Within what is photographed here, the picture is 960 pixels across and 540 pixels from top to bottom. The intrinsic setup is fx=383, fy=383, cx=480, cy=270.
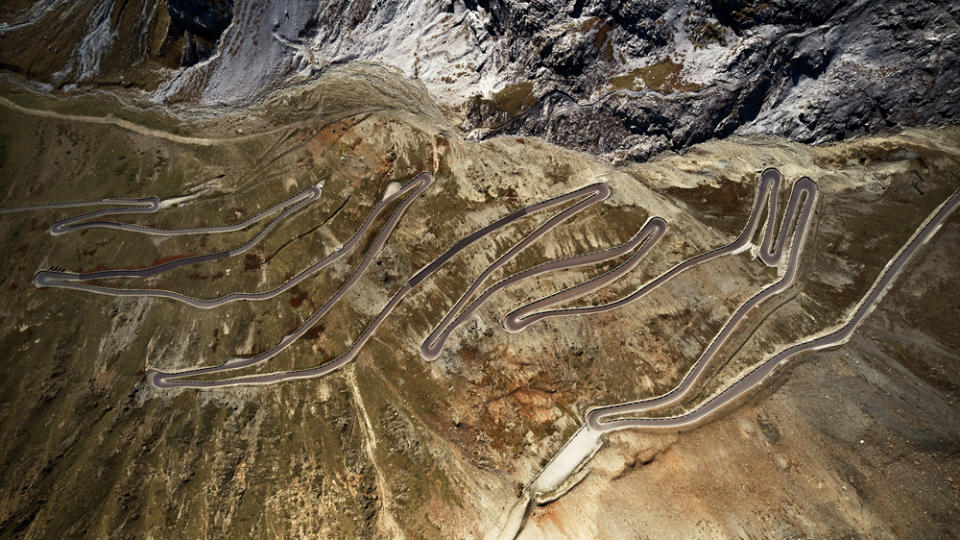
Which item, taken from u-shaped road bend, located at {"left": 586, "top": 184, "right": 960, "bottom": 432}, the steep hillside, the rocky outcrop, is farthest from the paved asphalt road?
the rocky outcrop

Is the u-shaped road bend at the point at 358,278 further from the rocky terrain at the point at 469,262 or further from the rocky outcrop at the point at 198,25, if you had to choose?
the rocky outcrop at the point at 198,25

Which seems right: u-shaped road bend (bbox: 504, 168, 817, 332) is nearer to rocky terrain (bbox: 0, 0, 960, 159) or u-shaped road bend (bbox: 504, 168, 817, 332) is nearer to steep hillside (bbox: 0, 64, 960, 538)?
steep hillside (bbox: 0, 64, 960, 538)

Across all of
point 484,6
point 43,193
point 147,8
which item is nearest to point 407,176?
point 484,6

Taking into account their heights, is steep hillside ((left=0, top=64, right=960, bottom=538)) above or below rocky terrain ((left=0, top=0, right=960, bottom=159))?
below

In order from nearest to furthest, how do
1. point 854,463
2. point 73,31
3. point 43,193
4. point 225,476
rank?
1. point 854,463
2. point 225,476
3. point 43,193
4. point 73,31

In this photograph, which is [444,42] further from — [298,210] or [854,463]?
[854,463]

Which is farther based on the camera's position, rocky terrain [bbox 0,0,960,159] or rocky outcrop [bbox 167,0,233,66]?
rocky outcrop [bbox 167,0,233,66]

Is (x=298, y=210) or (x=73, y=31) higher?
(x=73, y=31)
